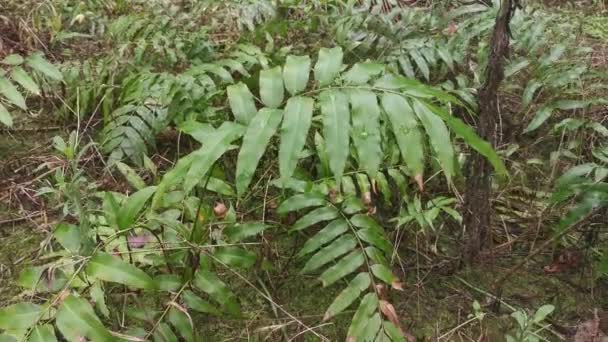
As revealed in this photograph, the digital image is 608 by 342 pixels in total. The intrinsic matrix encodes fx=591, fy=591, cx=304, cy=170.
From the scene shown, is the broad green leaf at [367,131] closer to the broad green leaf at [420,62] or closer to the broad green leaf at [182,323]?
the broad green leaf at [182,323]

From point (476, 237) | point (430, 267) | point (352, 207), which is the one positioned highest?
point (352, 207)

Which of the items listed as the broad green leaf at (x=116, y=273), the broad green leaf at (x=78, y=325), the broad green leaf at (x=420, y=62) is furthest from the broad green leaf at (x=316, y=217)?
the broad green leaf at (x=420, y=62)

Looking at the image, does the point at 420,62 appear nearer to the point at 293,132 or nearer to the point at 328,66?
the point at 328,66

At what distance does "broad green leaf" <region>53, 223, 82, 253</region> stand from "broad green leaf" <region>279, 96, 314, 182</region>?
2.00 ft

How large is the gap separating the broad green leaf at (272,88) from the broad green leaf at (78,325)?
670mm

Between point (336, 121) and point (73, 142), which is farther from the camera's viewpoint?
point (73, 142)

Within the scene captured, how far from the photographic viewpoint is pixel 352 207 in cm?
190

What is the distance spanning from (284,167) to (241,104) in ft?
0.97

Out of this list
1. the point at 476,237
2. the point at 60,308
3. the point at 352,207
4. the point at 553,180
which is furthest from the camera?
the point at 553,180

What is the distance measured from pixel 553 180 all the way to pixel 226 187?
4.75 feet

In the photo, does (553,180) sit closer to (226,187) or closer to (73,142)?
(226,187)

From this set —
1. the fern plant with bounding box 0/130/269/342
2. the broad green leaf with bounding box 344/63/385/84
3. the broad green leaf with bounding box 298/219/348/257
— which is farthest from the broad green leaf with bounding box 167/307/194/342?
the broad green leaf with bounding box 344/63/385/84

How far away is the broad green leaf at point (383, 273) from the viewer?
172cm

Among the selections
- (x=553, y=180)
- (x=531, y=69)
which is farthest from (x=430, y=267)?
(x=531, y=69)
